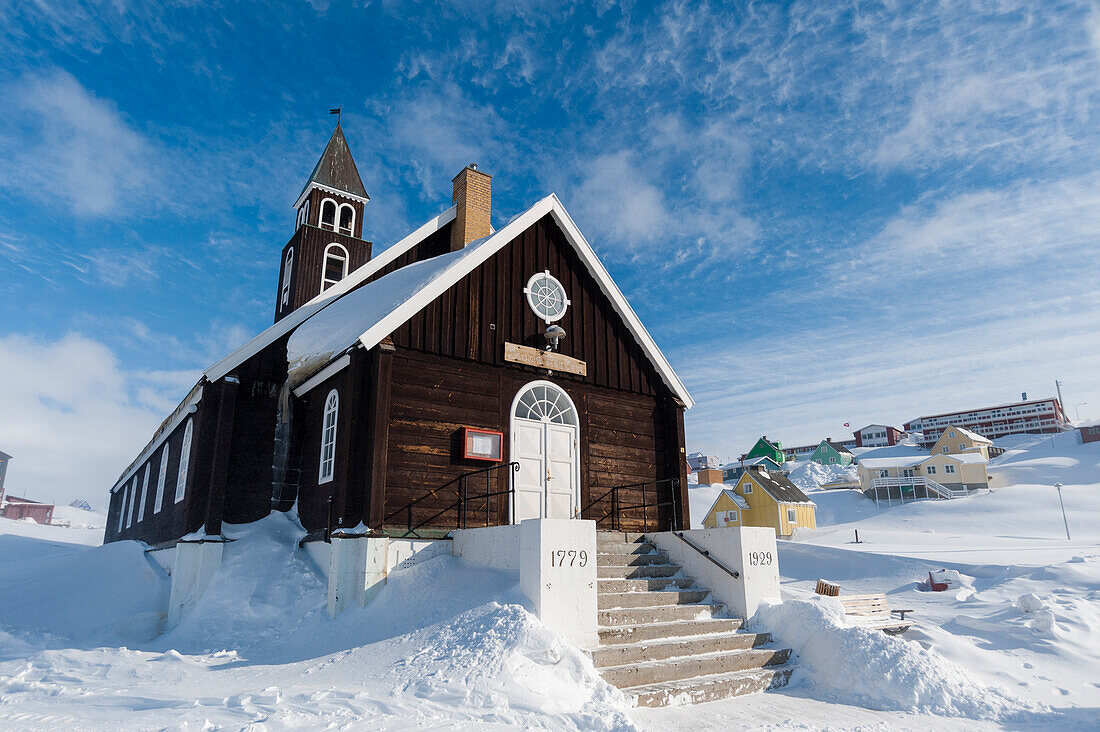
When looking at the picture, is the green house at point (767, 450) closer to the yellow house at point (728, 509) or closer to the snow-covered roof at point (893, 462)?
the snow-covered roof at point (893, 462)

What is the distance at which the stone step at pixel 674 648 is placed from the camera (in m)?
7.40

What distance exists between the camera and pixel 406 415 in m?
10.7

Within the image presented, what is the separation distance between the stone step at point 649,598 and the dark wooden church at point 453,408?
2.59m

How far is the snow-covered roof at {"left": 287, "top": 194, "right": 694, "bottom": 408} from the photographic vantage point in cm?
1091

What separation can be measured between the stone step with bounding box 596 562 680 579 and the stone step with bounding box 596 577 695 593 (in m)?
0.13

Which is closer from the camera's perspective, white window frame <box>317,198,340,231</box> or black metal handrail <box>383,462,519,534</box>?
black metal handrail <box>383,462,519,534</box>

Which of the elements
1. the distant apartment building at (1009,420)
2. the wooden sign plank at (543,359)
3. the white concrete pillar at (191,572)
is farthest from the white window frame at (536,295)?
the distant apartment building at (1009,420)

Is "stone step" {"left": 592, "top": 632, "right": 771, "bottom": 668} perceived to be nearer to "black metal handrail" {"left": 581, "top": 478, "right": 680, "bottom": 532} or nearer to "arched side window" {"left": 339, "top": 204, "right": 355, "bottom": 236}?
"black metal handrail" {"left": 581, "top": 478, "right": 680, "bottom": 532}

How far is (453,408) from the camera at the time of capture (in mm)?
11273

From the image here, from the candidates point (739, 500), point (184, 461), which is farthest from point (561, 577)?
point (739, 500)

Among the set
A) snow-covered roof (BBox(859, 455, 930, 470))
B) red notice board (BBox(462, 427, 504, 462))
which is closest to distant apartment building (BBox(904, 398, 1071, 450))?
snow-covered roof (BBox(859, 455, 930, 470))

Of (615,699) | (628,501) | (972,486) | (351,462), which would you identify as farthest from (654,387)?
(972,486)

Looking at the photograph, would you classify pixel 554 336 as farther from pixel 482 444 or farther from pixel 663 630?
pixel 663 630

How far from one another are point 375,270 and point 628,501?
8.15 m
